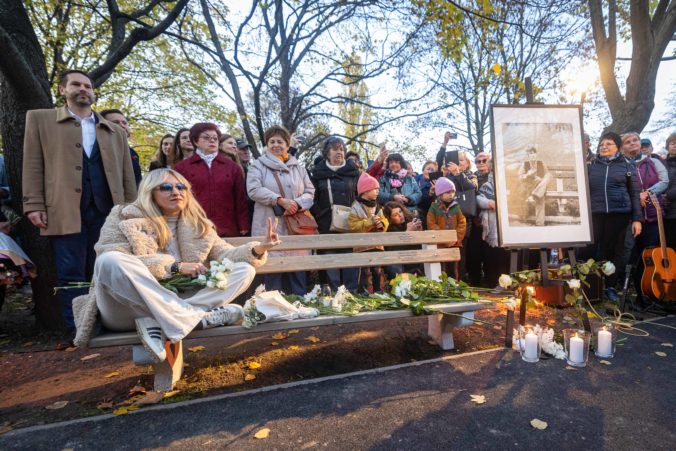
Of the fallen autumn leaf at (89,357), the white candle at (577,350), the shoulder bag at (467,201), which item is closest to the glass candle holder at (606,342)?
the white candle at (577,350)

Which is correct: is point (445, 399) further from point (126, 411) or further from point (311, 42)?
point (311, 42)

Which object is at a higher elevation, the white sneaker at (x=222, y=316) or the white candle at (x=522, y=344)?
the white sneaker at (x=222, y=316)

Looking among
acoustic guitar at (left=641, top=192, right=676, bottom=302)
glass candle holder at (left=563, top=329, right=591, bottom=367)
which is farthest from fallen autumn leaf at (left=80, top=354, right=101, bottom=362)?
acoustic guitar at (left=641, top=192, right=676, bottom=302)

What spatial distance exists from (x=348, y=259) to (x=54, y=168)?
2979mm

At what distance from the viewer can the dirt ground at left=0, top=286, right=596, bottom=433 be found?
2496mm

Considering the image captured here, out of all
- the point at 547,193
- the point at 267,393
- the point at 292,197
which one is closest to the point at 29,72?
the point at 292,197

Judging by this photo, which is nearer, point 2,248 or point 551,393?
point 551,393

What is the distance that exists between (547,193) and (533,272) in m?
0.84

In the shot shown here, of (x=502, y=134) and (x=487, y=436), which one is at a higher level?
(x=502, y=134)

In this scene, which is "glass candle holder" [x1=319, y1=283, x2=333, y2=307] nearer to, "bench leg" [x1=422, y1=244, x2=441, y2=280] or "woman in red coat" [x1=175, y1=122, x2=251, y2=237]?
"bench leg" [x1=422, y1=244, x2=441, y2=280]

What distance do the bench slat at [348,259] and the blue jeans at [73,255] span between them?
181 cm

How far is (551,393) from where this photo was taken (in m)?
2.48

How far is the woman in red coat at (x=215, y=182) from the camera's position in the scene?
406cm

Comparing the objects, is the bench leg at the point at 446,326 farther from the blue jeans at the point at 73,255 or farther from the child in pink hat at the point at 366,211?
the blue jeans at the point at 73,255
